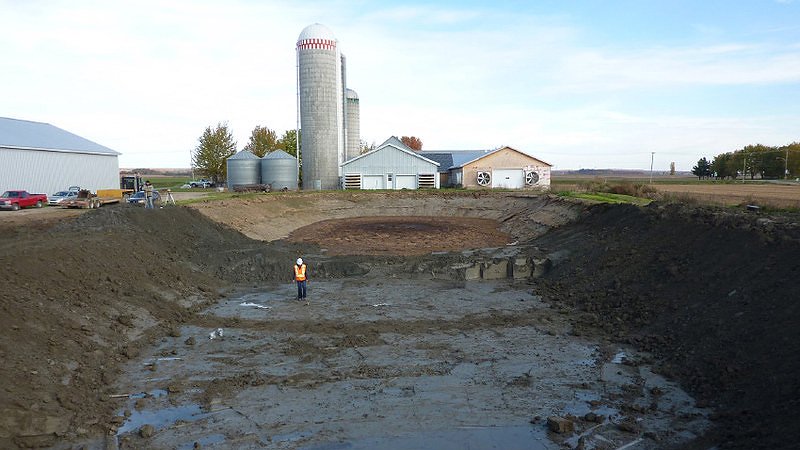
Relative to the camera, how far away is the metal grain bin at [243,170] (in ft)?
197

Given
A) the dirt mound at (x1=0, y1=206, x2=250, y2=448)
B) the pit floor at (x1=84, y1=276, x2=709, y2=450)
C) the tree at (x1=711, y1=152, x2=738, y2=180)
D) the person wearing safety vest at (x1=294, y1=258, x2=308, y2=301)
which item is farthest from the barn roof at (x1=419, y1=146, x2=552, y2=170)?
the tree at (x1=711, y1=152, x2=738, y2=180)

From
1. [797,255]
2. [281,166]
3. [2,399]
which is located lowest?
[2,399]

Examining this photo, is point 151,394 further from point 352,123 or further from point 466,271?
point 352,123

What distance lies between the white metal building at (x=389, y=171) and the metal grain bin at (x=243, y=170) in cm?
1076

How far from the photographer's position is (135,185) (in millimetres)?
47406

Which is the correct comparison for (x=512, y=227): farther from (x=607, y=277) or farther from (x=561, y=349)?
(x=561, y=349)

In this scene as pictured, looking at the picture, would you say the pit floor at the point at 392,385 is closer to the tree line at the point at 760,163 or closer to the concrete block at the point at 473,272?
the concrete block at the point at 473,272

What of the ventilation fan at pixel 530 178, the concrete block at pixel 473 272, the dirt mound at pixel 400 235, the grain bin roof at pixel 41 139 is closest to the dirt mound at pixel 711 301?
the concrete block at pixel 473 272

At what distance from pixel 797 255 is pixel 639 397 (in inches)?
257

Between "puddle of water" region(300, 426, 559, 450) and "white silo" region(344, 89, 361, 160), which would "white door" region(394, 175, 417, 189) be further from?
"puddle of water" region(300, 426, 559, 450)

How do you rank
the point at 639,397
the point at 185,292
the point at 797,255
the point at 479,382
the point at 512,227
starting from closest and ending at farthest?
the point at 639,397 < the point at 479,382 < the point at 797,255 < the point at 185,292 < the point at 512,227

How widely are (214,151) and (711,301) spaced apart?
Answer: 70730 millimetres

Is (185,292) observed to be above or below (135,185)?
below

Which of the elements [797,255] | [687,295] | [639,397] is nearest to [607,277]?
[687,295]
